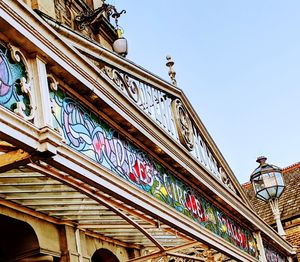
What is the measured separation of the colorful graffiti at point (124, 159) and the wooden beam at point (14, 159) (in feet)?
1.36

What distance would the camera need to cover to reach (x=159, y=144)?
589cm

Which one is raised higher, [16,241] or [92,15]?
[92,15]

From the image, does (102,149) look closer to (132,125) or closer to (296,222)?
(132,125)

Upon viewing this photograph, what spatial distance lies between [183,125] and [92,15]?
29.3 feet

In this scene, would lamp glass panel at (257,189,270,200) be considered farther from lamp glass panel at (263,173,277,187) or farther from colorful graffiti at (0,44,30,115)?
colorful graffiti at (0,44,30,115)

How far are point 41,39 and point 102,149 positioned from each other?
1184 millimetres

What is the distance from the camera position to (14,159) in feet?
12.5

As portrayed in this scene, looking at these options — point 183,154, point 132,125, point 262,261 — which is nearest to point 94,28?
point 262,261

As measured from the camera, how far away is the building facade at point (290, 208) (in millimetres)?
17719

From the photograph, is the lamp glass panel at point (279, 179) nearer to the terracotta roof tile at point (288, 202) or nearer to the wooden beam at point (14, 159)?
the terracotta roof tile at point (288, 202)

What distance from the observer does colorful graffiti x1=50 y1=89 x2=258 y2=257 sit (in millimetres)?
4359

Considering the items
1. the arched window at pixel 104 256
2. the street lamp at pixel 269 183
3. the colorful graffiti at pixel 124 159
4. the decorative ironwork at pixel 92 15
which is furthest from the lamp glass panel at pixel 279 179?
the decorative ironwork at pixel 92 15

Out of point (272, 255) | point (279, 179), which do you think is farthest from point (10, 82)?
point (279, 179)

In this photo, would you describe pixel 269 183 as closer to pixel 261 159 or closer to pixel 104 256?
pixel 261 159
